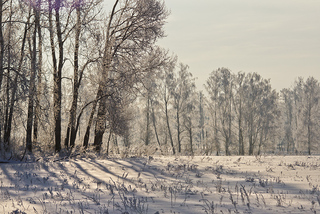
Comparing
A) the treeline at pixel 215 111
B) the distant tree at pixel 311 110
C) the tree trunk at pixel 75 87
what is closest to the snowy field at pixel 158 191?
the tree trunk at pixel 75 87

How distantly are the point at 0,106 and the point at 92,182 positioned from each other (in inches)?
243

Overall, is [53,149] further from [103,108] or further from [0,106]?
[0,106]

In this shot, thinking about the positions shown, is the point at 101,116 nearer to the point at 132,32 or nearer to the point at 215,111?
the point at 132,32

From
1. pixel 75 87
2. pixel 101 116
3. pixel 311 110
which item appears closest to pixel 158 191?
pixel 101 116

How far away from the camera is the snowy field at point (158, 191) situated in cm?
439

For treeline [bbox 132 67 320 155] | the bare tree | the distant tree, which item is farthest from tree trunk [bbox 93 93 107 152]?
the distant tree

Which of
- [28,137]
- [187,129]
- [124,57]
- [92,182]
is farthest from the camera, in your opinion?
[187,129]

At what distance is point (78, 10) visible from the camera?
49.2 ft

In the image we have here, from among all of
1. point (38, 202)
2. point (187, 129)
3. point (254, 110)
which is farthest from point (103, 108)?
point (254, 110)

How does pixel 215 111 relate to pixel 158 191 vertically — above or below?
above

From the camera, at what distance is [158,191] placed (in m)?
5.71

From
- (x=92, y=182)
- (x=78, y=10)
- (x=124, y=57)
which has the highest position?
(x=78, y=10)

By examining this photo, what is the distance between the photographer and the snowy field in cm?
439

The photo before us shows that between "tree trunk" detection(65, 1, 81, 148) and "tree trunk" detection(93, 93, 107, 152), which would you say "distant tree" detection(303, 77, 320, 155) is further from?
"tree trunk" detection(65, 1, 81, 148)
